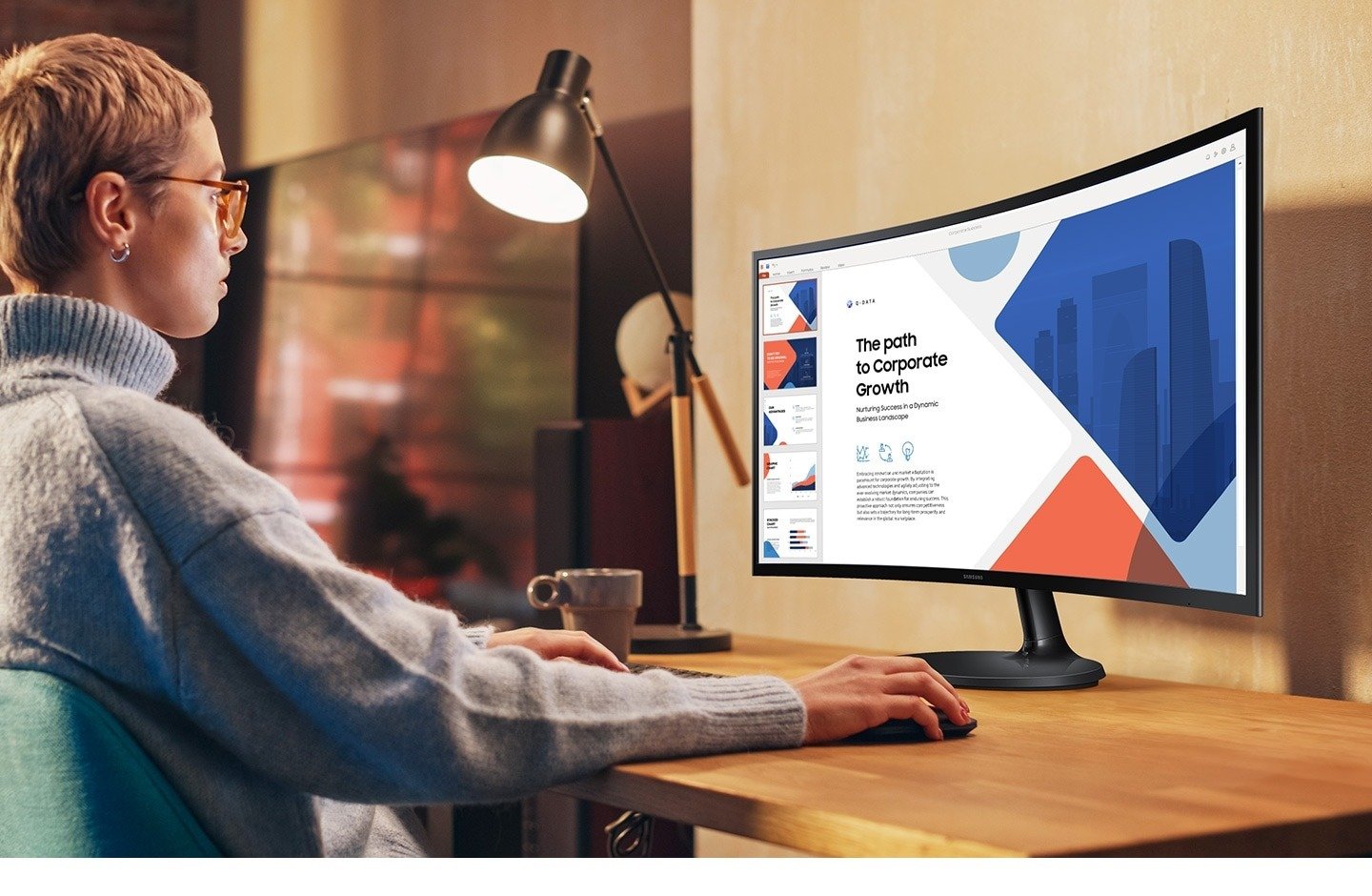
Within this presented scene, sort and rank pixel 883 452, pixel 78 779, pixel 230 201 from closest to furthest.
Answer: pixel 78 779, pixel 230 201, pixel 883 452

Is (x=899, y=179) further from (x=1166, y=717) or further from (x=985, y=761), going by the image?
(x=985, y=761)

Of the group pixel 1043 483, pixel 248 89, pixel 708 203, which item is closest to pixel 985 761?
pixel 1043 483

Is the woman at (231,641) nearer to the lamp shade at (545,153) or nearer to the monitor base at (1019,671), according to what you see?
the monitor base at (1019,671)

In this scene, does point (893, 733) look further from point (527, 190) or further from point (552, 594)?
point (527, 190)

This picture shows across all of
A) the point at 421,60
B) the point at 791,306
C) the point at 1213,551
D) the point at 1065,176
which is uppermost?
the point at 421,60

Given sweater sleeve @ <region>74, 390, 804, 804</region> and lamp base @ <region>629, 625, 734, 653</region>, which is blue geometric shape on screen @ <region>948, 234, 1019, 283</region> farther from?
sweater sleeve @ <region>74, 390, 804, 804</region>

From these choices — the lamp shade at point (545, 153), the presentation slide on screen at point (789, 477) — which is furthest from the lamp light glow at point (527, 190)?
the presentation slide on screen at point (789, 477)

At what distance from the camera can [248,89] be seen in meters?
4.68

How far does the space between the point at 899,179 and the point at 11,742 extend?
4.34ft

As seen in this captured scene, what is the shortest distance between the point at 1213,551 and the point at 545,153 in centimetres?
96

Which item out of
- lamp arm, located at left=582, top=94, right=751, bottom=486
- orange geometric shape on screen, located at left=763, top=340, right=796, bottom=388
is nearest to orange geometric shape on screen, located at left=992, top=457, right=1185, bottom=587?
orange geometric shape on screen, located at left=763, top=340, right=796, bottom=388

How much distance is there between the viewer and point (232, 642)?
A: 31.8 inches

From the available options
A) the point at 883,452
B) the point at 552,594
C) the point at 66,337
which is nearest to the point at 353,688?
the point at 66,337

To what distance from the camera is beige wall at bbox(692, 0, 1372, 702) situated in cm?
126
